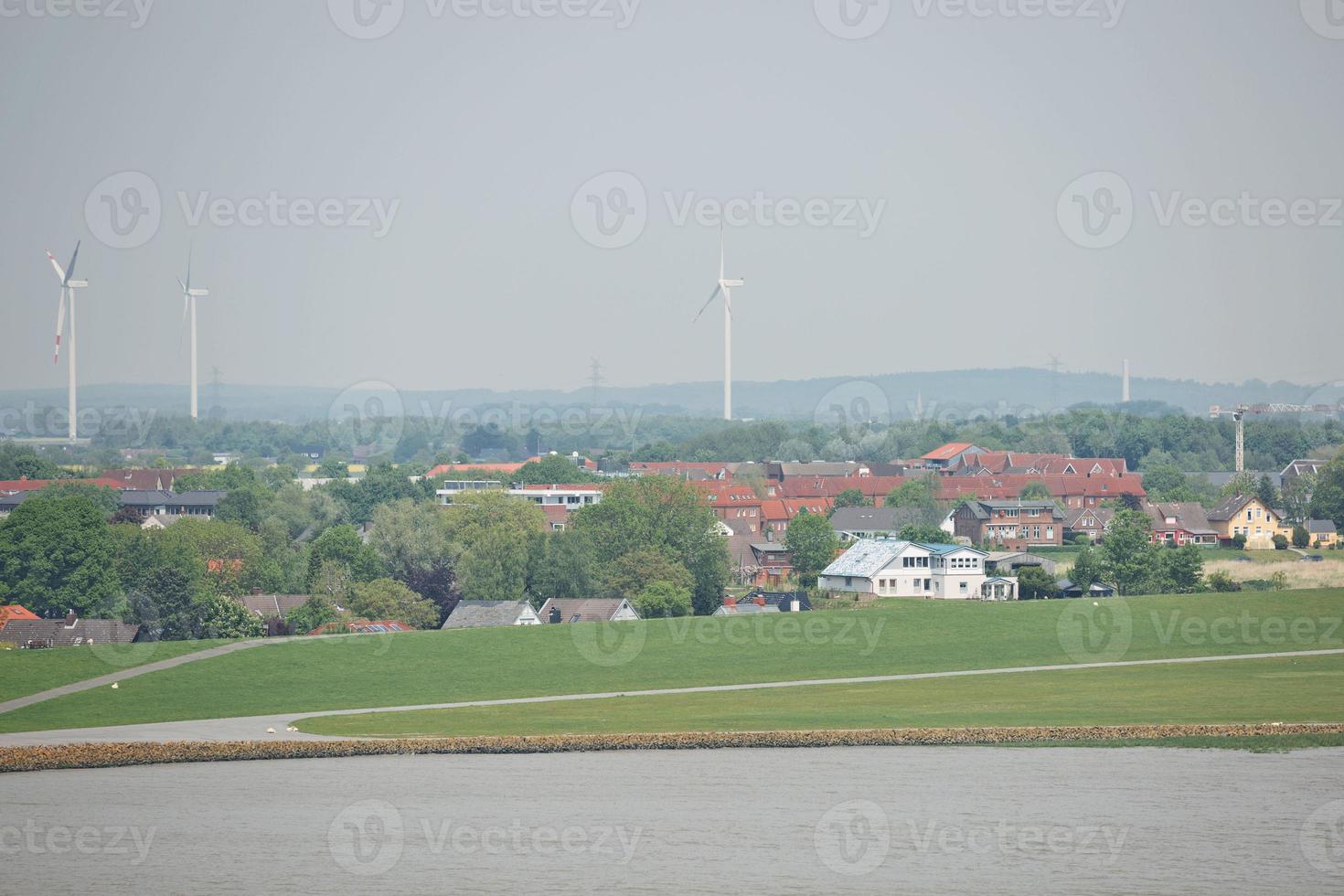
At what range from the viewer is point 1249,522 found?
11200cm

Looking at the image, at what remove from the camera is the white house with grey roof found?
80.5 m

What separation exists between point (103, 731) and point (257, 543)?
5049 cm

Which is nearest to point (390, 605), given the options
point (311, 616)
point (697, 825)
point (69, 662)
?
point (311, 616)

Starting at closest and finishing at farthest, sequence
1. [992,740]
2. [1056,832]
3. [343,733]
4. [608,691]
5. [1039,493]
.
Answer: [1056,832] < [992,740] < [343,733] < [608,691] < [1039,493]

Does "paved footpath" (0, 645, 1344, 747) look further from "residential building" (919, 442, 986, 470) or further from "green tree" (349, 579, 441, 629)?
"residential building" (919, 442, 986, 470)

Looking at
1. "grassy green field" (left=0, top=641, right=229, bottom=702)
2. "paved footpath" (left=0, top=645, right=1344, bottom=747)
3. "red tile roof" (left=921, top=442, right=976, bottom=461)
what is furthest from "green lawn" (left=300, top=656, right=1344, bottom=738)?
"red tile roof" (left=921, top=442, right=976, bottom=461)

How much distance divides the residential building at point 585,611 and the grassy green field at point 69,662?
1927 centimetres

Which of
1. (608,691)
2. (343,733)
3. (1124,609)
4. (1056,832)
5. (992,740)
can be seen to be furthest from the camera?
(1124,609)

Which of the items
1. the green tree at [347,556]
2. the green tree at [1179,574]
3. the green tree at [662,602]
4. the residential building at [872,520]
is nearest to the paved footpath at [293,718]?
the green tree at [1179,574]

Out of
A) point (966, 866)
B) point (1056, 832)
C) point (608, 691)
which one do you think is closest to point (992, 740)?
point (1056, 832)

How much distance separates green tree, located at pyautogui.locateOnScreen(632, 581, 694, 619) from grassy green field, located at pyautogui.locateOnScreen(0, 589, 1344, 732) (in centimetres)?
822

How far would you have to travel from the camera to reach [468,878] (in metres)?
25.4

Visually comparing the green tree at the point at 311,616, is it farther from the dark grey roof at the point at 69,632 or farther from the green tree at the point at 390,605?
the dark grey roof at the point at 69,632

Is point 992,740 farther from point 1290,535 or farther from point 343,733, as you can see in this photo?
point 1290,535
